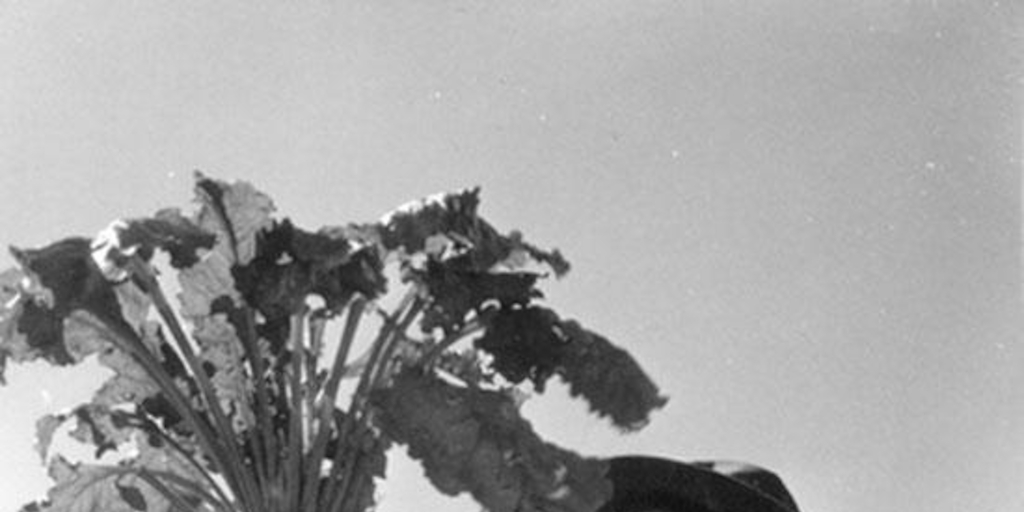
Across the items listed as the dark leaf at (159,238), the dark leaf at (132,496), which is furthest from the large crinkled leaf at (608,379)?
the dark leaf at (132,496)

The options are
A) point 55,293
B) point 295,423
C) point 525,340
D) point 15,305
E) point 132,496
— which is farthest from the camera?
point 132,496

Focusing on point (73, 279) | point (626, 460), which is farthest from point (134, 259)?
point (626, 460)

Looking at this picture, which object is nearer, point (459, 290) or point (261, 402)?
point (459, 290)

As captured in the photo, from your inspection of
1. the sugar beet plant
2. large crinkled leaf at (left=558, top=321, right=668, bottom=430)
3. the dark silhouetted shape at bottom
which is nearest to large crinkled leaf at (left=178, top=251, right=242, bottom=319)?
the sugar beet plant

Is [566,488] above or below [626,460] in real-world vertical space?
below

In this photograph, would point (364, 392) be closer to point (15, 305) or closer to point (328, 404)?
point (328, 404)

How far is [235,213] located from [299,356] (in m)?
0.99

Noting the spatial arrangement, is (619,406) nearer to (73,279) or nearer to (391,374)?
(391,374)

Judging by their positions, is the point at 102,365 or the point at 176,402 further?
the point at 102,365

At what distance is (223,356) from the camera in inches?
383

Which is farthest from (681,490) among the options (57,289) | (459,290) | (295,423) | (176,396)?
(57,289)

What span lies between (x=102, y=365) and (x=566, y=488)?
329cm

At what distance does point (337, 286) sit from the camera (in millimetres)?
8867

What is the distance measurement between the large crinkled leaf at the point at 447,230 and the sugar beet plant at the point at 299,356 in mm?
12
